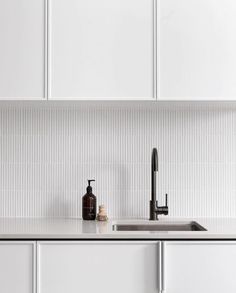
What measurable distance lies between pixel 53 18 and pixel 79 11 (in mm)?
141

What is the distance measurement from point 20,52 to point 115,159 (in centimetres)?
84

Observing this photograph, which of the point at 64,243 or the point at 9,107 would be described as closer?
→ the point at 64,243

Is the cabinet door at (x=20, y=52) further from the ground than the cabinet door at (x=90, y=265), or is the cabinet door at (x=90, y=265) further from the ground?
the cabinet door at (x=20, y=52)

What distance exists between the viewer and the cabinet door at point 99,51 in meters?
2.31

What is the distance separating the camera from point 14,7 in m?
2.32

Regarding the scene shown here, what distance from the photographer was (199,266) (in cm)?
207

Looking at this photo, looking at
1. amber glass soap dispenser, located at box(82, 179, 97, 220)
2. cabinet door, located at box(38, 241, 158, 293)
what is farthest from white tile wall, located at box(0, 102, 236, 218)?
cabinet door, located at box(38, 241, 158, 293)

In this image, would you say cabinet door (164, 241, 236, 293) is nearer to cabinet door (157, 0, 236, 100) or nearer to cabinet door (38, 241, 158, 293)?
cabinet door (38, 241, 158, 293)

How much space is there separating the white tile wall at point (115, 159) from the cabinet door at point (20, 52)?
1.26 ft

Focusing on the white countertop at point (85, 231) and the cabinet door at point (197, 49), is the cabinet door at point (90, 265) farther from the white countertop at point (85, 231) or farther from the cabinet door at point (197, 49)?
the cabinet door at point (197, 49)

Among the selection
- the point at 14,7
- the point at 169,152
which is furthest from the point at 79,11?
the point at 169,152

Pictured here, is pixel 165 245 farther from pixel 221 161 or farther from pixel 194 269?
pixel 221 161

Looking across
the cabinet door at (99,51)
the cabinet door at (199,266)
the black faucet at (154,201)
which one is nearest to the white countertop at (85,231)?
the cabinet door at (199,266)

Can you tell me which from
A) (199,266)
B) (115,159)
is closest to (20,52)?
(115,159)
